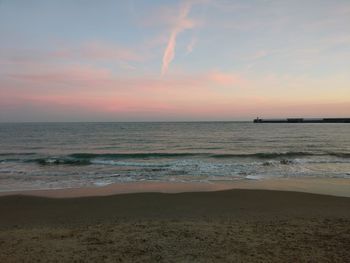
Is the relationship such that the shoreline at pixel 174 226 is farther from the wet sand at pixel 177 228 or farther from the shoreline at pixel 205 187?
the shoreline at pixel 205 187

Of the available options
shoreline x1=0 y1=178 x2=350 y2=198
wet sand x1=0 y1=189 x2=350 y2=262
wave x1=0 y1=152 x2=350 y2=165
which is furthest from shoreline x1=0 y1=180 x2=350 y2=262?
wave x1=0 y1=152 x2=350 y2=165

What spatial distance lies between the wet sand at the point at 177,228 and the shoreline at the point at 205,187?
34.5 inches

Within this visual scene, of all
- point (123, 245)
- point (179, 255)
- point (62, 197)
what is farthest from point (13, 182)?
point (179, 255)

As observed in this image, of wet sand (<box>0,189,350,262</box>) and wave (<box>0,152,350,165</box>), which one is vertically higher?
wet sand (<box>0,189,350,262</box>)

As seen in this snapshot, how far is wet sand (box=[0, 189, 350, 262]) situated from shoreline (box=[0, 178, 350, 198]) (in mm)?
876

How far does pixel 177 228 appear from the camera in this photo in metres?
7.81

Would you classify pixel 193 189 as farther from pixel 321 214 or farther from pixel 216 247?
pixel 216 247

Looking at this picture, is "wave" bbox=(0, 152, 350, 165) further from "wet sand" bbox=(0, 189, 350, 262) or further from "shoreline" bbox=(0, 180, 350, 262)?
"wet sand" bbox=(0, 189, 350, 262)

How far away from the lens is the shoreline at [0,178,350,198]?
13.3m

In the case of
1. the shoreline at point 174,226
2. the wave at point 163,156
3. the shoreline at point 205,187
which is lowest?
the wave at point 163,156

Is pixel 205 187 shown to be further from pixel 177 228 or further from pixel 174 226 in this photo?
pixel 177 228

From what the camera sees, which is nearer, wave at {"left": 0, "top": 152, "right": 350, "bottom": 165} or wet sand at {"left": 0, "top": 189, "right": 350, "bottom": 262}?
wet sand at {"left": 0, "top": 189, "right": 350, "bottom": 262}

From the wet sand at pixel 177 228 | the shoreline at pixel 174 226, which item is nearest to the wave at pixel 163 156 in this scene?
the shoreline at pixel 174 226

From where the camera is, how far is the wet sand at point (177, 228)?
6125mm
